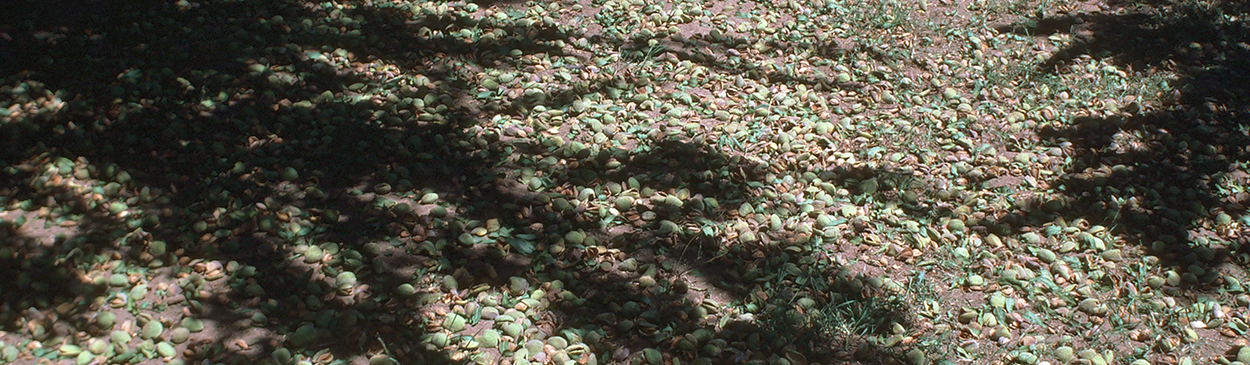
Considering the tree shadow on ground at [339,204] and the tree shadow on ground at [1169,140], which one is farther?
the tree shadow on ground at [1169,140]

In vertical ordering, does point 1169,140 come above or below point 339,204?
below

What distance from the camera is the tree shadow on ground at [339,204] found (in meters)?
2.77

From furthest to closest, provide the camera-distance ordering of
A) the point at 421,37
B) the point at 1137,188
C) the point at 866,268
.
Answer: the point at 421,37, the point at 1137,188, the point at 866,268

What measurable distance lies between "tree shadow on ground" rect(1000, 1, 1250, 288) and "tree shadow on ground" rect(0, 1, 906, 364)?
50.7 inches

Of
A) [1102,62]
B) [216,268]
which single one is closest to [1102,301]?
[1102,62]

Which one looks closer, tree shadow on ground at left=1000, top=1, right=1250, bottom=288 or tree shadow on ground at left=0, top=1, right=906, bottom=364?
tree shadow on ground at left=0, top=1, right=906, bottom=364

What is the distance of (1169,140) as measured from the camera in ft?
12.9

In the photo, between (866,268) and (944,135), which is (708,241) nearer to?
(866,268)

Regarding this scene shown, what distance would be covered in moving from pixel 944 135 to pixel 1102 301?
1111mm

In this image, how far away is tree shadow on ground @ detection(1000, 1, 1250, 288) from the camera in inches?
133

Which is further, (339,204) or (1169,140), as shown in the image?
(1169,140)

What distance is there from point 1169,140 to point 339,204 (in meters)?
3.75

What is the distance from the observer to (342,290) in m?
2.86

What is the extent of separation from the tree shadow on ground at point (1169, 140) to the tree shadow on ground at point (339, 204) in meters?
1.29
